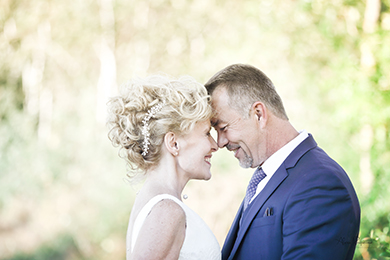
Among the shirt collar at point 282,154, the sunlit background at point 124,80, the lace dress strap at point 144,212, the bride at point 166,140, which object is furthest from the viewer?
the sunlit background at point 124,80

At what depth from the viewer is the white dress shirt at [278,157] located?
7.39 ft

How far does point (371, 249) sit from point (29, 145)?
9459 millimetres

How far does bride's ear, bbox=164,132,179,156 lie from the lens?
2.16 meters

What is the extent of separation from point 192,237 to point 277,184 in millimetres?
564

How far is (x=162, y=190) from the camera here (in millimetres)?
2051

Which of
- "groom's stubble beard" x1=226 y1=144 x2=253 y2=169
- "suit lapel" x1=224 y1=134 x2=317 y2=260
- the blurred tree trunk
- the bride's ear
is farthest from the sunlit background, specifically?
the bride's ear

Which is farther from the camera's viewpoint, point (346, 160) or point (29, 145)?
point (29, 145)

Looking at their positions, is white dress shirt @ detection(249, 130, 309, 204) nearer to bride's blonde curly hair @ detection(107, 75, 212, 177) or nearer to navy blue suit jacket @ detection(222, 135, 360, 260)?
navy blue suit jacket @ detection(222, 135, 360, 260)

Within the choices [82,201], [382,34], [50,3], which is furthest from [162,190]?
[50,3]

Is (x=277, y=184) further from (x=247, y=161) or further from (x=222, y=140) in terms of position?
(x=222, y=140)

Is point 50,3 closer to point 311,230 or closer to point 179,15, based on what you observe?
point 179,15

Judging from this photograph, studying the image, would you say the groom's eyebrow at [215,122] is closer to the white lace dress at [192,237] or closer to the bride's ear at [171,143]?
the bride's ear at [171,143]

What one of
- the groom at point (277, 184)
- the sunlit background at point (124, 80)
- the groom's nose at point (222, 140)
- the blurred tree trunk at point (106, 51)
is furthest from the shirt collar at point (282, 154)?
the blurred tree trunk at point (106, 51)

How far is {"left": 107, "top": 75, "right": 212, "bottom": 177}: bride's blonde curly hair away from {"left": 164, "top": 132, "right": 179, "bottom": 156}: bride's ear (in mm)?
25
